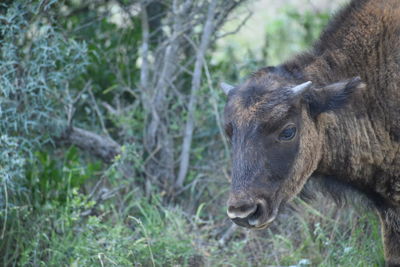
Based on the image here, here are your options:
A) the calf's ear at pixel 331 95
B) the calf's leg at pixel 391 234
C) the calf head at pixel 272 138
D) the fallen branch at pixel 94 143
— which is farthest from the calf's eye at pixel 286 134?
the fallen branch at pixel 94 143

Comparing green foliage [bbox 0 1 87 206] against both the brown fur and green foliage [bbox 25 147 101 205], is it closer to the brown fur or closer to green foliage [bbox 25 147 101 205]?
green foliage [bbox 25 147 101 205]

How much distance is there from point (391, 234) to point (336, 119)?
113 cm

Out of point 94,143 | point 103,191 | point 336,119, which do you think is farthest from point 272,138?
point 94,143

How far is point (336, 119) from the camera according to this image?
5.39 m

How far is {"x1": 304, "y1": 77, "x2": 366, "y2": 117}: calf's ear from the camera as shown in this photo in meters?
5.13

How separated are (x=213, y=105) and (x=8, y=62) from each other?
2264 mm

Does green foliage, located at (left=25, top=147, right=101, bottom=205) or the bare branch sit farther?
the bare branch

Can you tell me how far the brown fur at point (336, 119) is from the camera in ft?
16.3

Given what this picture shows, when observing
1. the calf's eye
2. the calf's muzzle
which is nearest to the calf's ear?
the calf's eye

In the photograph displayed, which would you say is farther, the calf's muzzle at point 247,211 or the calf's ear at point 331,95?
the calf's ear at point 331,95

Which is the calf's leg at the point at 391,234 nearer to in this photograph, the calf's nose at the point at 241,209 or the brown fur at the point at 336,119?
the brown fur at the point at 336,119

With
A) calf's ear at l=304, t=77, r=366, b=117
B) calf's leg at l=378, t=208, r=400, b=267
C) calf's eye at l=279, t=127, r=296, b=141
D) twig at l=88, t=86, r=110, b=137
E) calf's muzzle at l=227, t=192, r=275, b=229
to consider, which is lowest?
calf's leg at l=378, t=208, r=400, b=267

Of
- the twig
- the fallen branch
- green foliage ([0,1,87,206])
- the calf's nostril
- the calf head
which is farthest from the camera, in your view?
the twig

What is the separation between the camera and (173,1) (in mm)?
7500
